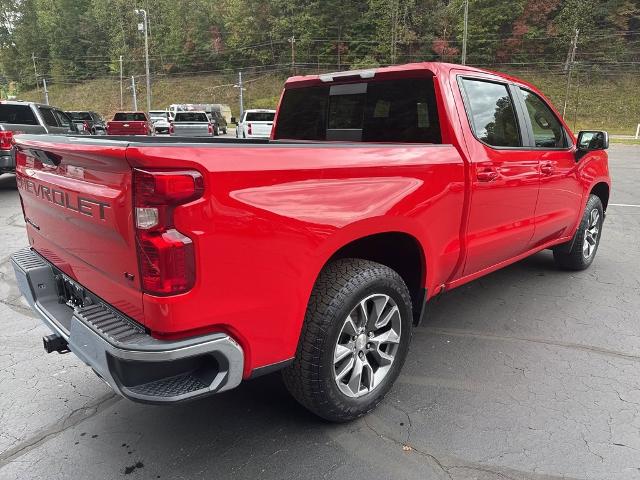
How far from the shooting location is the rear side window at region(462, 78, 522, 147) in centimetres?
330

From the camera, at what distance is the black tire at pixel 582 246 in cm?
499

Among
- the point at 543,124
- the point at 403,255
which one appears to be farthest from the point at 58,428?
the point at 543,124

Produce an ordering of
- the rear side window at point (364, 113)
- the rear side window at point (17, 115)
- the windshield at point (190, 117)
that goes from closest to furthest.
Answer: the rear side window at point (364, 113), the rear side window at point (17, 115), the windshield at point (190, 117)

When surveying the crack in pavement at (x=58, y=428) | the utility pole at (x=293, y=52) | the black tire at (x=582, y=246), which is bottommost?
the crack in pavement at (x=58, y=428)

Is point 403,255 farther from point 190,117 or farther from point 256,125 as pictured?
point 190,117

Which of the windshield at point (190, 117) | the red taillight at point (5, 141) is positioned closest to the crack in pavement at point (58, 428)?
the red taillight at point (5, 141)

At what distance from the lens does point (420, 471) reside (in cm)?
228

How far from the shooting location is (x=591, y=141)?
436 cm

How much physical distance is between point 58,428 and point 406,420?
1.88m

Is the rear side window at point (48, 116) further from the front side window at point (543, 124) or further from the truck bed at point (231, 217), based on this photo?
the front side window at point (543, 124)

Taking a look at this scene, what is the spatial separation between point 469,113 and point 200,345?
2.36 m

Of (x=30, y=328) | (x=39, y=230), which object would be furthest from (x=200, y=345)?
(x=30, y=328)

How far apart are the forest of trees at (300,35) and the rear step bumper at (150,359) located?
198 ft

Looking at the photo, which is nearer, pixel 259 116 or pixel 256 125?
pixel 256 125
